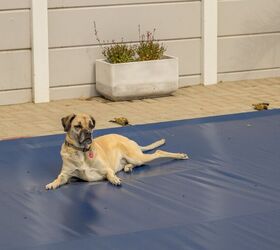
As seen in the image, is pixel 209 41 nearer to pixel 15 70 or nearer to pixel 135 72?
pixel 135 72

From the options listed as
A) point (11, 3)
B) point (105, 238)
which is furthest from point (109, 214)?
point (11, 3)

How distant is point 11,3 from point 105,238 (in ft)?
15.3

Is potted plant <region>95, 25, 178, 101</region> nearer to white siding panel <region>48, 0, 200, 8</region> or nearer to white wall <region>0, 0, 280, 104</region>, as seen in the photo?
white wall <region>0, 0, 280, 104</region>

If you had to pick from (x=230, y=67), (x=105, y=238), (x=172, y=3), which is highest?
(x=172, y=3)

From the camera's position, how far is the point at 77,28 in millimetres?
10391

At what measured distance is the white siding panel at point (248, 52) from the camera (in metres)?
11.3

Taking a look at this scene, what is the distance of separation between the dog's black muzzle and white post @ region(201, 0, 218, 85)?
4.45 meters

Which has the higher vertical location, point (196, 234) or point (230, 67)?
point (230, 67)

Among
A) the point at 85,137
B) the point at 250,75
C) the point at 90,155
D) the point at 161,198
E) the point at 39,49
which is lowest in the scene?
the point at 161,198

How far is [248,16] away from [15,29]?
2.82 m

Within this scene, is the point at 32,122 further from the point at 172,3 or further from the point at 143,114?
→ the point at 172,3

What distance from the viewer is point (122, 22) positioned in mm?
Answer: 10641

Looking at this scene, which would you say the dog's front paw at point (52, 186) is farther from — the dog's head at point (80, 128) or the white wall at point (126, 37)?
the white wall at point (126, 37)

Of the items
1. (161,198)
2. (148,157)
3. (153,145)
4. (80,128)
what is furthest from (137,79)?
(161,198)
